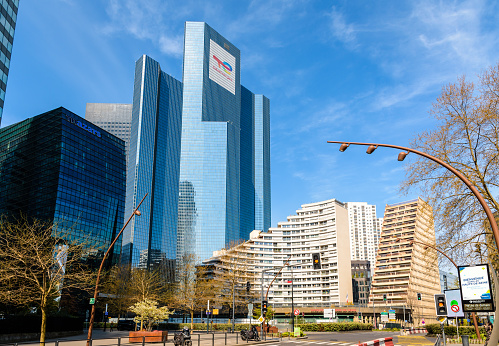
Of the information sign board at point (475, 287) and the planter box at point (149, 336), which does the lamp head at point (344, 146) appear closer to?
the information sign board at point (475, 287)

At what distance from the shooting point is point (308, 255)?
497 feet

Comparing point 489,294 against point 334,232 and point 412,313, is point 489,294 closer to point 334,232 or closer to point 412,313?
point 412,313

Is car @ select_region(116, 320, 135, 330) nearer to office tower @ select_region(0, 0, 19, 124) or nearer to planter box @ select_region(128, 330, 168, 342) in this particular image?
planter box @ select_region(128, 330, 168, 342)

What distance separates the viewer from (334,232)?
147750 mm

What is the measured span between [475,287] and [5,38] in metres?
72.6

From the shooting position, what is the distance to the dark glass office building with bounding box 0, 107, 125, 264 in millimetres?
111062

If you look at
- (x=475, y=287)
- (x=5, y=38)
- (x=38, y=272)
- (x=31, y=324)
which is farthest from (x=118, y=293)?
(x=475, y=287)

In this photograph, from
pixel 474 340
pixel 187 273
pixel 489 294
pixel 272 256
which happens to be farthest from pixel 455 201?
pixel 272 256

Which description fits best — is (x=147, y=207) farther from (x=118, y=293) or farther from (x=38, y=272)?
(x=38, y=272)

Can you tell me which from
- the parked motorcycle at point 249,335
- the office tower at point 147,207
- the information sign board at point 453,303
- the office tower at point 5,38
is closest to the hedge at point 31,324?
the parked motorcycle at point 249,335

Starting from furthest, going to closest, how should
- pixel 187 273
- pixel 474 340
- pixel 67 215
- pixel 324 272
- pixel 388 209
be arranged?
pixel 388 209
pixel 324 272
pixel 67 215
pixel 187 273
pixel 474 340

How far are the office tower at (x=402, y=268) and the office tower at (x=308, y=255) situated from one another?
12.2 m

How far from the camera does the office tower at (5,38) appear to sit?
6319 cm

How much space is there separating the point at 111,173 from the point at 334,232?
81.2 m
